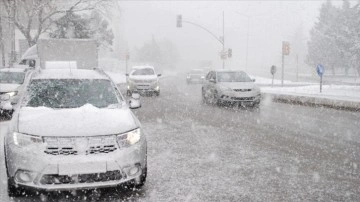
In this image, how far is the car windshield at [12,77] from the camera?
16.2 metres

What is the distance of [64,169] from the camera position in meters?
4.95

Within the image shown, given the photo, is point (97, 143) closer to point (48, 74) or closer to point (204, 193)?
point (204, 193)

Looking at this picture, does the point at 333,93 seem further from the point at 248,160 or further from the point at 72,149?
the point at 72,149

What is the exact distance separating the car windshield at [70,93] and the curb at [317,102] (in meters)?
12.1

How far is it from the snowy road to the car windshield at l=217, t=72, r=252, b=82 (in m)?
5.20

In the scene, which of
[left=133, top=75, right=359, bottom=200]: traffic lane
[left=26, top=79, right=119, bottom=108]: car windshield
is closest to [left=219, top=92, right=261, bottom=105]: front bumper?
[left=133, top=75, right=359, bottom=200]: traffic lane

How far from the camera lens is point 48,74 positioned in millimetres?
7164

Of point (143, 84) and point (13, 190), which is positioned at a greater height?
point (143, 84)

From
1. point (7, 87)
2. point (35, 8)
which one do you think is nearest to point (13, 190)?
point (7, 87)

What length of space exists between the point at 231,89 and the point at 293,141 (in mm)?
7956

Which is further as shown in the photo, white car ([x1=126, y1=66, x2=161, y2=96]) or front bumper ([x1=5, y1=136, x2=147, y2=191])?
white car ([x1=126, y1=66, x2=161, y2=96])

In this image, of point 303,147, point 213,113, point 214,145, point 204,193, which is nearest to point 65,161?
point 204,193

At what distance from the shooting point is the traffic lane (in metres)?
5.99

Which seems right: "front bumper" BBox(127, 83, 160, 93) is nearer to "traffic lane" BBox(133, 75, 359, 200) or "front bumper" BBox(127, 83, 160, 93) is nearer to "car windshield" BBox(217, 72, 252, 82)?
"car windshield" BBox(217, 72, 252, 82)
